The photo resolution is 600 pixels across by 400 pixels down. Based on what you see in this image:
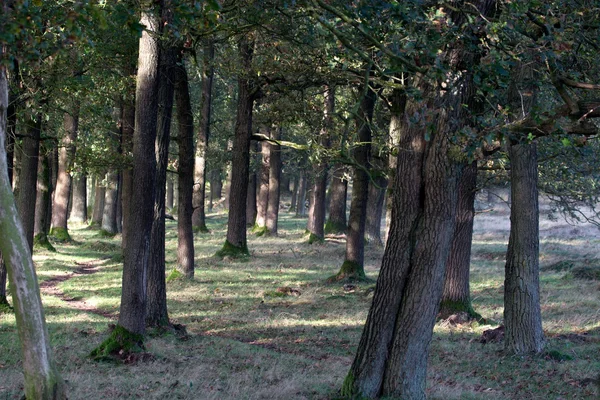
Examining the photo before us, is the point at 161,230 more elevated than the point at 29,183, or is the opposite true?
the point at 29,183

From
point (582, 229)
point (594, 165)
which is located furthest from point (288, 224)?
point (594, 165)

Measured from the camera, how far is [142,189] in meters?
11.2

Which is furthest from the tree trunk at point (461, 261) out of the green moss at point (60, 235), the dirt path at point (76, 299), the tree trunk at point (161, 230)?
the green moss at point (60, 235)

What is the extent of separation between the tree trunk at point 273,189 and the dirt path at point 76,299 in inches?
376

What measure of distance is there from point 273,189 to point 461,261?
19243 millimetres

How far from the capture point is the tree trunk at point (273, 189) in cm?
3319

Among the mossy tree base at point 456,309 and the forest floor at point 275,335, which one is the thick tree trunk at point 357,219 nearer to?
the forest floor at point 275,335

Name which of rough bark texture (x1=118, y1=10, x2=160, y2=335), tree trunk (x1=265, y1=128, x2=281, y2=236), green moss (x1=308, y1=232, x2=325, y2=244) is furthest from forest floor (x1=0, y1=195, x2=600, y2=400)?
tree trunk (x1=265, y1=128, x2=281, y2=236)

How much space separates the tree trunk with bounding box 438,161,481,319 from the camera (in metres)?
14.5

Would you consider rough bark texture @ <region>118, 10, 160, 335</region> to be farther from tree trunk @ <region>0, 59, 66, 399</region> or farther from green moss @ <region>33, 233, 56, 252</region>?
green moss @ <region>33, 233, 56, 252</region>

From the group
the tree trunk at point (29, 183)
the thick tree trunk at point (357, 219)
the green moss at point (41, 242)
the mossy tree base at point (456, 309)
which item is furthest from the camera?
the green moss at point (41, 242)

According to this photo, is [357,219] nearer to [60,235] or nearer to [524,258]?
[524,258]

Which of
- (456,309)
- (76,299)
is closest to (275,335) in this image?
(456,309)

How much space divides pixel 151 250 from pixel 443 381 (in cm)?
639
